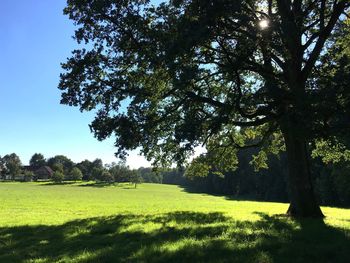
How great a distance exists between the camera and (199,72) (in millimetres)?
13328

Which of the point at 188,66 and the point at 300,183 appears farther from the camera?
the point at 300,183

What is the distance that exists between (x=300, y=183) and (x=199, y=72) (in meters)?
7.52

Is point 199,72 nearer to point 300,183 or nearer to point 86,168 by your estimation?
point 300,183

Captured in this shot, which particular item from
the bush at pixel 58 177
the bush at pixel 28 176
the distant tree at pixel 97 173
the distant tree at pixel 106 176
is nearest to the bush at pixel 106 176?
the distant tree at pixel 106 176

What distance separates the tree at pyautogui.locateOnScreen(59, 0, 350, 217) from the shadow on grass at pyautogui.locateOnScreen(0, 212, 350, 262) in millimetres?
3170

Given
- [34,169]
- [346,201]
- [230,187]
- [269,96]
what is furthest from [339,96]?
[34,169]

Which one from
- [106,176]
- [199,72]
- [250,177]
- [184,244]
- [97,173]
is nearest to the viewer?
[184,244]

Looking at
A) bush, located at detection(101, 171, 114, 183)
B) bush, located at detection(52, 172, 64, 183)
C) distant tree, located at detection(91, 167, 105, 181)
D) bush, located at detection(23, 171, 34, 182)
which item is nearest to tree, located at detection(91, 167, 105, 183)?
distant tree, located at detection(91, 167, 105, 181)

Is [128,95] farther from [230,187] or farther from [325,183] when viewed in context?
[230,187]

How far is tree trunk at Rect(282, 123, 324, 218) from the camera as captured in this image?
56.4 ft

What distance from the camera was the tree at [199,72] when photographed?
13.3 metres

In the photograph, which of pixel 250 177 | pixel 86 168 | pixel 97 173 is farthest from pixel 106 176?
pixel 250 177

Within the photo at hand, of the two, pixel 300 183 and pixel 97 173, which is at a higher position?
pixel 97 173

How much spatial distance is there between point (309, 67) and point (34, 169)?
186722 millimetres
